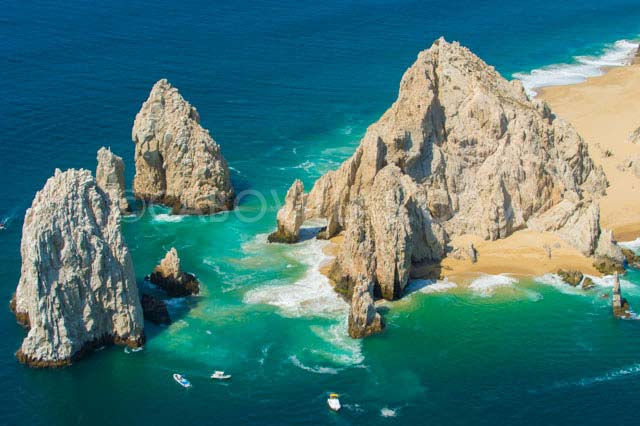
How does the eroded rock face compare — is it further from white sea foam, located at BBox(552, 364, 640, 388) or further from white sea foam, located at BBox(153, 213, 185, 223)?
white sea foam, located at BBox(552, 364, 640, 388)

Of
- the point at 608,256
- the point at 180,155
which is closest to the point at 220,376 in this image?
the point at 180,155

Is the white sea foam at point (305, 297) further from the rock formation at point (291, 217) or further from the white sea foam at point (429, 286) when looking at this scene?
the white sea foam at point (429, 286)

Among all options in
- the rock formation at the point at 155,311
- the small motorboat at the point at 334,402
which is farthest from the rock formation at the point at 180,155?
the small motorboat at the point at 334,402

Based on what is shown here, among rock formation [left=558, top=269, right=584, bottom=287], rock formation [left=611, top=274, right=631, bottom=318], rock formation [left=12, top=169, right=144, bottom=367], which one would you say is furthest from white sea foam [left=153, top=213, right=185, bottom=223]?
rock formation [left=611, top=274, right=631, bottom=318]

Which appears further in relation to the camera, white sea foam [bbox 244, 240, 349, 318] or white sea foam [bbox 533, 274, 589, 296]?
white sea foam [bbox 533, 274, 589, 296]

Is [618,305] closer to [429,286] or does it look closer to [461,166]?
[429,286]

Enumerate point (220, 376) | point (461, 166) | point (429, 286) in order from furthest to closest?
1. point (461, 166)
2. point (429, 286)
3. point (220, 376)
